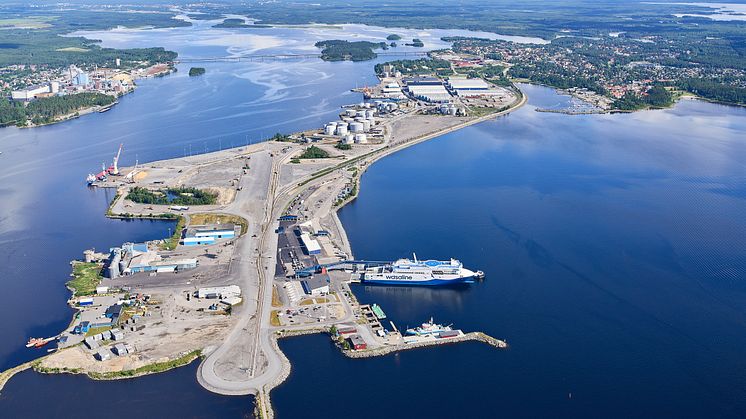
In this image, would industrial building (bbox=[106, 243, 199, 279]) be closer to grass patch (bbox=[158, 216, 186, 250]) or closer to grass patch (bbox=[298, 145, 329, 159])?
grass patch (bbox=[158, 216, 186, 250])

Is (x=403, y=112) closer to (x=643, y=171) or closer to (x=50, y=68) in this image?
(x=643, y=171)

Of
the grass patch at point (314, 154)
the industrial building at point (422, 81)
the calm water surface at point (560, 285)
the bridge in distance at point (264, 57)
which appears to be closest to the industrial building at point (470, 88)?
the industrial building at point (422, 81)

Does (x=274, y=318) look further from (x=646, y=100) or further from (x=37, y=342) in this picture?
(x=646, y=100)

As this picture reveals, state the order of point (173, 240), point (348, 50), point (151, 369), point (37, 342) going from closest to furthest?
point (151, 369) < point (37, 342) < point (173, 240) < point (348, 50)

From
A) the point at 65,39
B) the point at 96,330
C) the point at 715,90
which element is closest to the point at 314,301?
the point at 96,330

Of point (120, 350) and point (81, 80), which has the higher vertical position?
point (81, 80)

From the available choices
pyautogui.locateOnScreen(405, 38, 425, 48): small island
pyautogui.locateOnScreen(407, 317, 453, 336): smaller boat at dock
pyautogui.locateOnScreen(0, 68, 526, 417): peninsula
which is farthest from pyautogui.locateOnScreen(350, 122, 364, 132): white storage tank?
pyautogui.locateOnScreen(405, 38, 425, 48): small island
